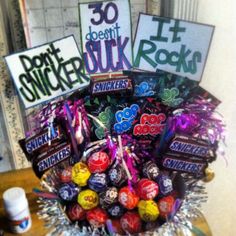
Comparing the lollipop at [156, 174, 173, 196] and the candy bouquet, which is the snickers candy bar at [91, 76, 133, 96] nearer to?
the candy bouquet

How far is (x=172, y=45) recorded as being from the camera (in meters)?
0.63

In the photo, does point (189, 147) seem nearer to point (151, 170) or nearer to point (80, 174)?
point (151, 170)

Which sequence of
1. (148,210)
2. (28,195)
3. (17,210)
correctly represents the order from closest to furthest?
(148,210), (17,210), (28,195)

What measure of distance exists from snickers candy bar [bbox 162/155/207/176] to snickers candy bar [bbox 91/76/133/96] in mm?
143

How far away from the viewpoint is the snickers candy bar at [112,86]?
63cm

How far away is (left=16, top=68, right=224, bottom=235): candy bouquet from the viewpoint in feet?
1.99

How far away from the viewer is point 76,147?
0.64m

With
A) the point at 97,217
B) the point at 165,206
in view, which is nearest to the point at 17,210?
the point at 97,217

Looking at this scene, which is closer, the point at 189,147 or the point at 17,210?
the point at 189,147

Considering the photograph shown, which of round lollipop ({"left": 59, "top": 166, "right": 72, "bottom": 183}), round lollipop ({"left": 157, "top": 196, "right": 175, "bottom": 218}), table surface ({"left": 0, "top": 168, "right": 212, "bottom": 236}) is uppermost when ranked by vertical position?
round lollipop ({"left": 59, "top": 166, "right": 72, "bottom": 183})

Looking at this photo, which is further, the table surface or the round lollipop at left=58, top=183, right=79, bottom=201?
the table surface

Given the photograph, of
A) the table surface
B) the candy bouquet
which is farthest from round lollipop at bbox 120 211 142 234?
the table surface

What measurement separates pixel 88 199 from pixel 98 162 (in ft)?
0.22

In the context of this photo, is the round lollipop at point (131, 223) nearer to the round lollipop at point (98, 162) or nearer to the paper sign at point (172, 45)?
the round lollipop at point (98, 162)
